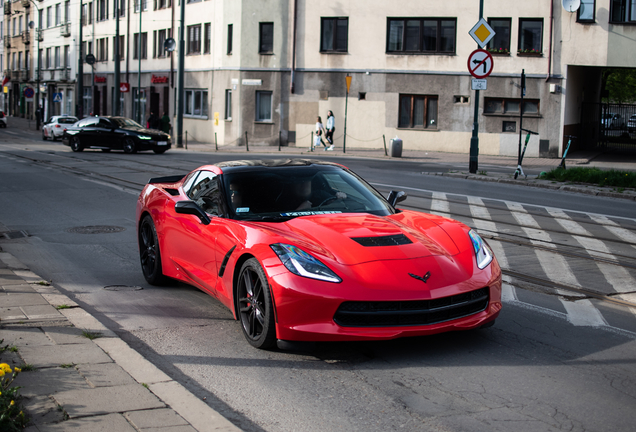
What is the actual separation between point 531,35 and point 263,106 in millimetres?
13822

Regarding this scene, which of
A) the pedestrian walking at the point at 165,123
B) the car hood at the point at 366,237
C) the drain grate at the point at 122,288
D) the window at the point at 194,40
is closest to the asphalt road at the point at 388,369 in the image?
the drain grate at the point at 122,288

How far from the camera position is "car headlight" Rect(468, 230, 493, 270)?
550 centimetres

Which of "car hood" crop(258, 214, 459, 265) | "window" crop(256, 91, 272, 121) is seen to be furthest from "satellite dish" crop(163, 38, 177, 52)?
"car hood" crop(258, 214, 459, 265)

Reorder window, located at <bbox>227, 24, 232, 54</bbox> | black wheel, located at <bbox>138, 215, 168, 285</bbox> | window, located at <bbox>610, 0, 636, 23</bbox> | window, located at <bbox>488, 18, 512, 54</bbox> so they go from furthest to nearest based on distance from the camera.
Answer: window, located at <bbox>227, 24, 232, 54</bbox> → window, located at <bbox>488, 18, 512, 54</bbox> → window, located at <bbox>610, 0, 636, 23</bbox> → black wheel, located at <bbox>138, 215, 168, 285</bbox>

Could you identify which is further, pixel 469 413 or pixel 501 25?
pixel 501 25

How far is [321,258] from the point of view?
509 centimetres

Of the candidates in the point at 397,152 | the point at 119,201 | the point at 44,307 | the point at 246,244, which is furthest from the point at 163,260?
the point at 397,152

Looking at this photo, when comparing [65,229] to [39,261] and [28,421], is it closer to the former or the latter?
[39,261]

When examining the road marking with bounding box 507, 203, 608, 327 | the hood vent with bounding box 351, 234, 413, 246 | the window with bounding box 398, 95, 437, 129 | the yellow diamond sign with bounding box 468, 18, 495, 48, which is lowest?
the road marking with bounding box 507, 203, 608, 327

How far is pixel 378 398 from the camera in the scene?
14.4 ft

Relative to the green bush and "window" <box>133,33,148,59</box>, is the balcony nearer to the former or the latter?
"window" <box>133,33,148,59</box>

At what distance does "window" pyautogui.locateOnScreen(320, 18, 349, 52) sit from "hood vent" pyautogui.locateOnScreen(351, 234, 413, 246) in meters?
32.7

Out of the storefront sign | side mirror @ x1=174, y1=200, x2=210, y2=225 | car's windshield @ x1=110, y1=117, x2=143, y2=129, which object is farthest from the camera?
the storefront sign

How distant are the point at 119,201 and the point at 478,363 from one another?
35.4 ft
